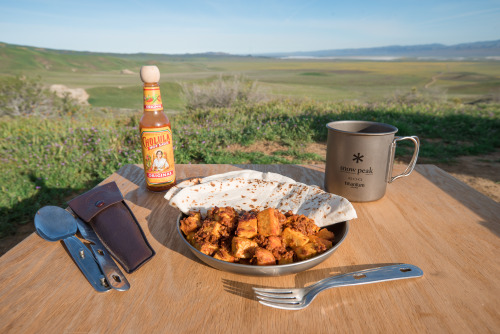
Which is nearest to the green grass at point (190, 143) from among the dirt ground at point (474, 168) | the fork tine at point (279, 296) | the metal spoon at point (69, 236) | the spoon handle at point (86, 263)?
the dirt ground at point (474, 168)

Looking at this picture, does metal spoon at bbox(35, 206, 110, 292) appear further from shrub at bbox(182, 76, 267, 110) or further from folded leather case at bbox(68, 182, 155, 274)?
shrub at bbox(182, 76, 267, 110)

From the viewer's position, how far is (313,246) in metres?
0.70

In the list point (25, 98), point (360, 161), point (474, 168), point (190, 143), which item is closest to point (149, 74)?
point (360, 161)

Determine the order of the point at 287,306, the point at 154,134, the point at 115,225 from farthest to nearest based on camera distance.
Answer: the point at 154,134, the point at 115,225, the point at 287,306

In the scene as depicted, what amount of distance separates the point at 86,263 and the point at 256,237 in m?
0.43

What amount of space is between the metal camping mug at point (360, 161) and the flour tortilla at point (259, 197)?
0.48ft

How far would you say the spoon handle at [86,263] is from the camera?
68cm

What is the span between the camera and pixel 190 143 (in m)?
4.07

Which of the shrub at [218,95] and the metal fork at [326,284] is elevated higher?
the metal fork at [326,284]

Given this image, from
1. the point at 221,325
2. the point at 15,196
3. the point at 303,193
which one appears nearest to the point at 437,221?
the point at 303,193

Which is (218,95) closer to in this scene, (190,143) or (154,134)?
(190,143)

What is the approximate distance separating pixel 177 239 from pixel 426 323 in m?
0.63

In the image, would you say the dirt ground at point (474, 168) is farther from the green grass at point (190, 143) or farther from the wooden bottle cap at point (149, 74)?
the wooden bottle cap at point (149, 74)

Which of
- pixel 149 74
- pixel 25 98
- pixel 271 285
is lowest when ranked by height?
pixel 25 98
